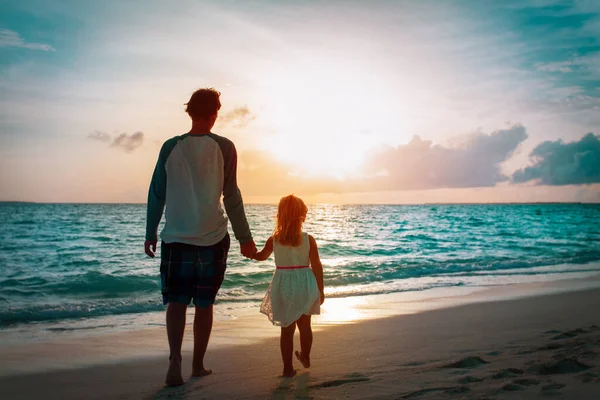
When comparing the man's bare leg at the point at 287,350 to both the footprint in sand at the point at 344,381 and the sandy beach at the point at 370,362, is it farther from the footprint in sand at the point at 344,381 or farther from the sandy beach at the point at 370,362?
the footprint in sand at the point at 344,381

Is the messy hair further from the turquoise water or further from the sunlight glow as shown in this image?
the turquoise water

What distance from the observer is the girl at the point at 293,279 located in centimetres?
406

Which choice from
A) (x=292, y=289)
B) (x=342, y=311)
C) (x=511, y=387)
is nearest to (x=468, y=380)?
(x=511, y=387)

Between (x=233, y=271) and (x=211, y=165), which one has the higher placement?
(x=211, y=165)

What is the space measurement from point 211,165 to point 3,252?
18.3m

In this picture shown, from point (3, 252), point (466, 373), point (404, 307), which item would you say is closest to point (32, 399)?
point (466, 373)

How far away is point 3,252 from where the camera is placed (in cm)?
1864

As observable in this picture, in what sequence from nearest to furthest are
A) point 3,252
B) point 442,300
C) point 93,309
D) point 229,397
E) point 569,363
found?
1. point 229,397
2. point 569,363
3. point 93,309
4. point 442,300
5. point 3,252

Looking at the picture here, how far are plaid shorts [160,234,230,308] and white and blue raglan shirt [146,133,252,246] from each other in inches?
2.5

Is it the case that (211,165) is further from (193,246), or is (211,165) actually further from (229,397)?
(229,397)

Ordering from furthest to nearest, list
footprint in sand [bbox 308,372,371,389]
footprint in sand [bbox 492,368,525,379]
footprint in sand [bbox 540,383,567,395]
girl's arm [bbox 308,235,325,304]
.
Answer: girl's arm [bbox 308,235,325,304], footprint in sand [bbox 308,372,371,389], footprint in sand [bbox 492,368,525,379], footprint in sand [bbox 540,383,567,395]

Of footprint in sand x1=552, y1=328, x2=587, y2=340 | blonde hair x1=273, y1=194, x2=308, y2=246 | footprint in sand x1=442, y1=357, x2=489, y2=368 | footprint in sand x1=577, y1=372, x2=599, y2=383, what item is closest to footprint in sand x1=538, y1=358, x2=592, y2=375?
footprint in sand x1=577, y1=372, x2=599, y2=383

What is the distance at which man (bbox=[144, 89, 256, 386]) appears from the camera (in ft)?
11.8

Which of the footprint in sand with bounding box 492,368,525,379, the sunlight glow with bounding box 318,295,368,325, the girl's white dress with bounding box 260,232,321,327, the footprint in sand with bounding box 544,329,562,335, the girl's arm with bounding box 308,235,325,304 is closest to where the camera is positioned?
the footprint in sand with bounding box 492,368,525,379
